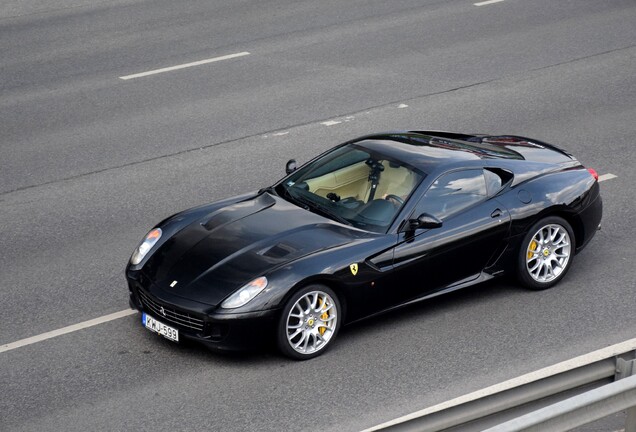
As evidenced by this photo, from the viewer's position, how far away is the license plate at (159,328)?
745cm

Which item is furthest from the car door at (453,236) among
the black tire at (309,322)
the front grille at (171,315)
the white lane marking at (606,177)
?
the white lane marking at (606,177)

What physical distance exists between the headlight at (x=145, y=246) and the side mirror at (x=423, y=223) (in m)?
2.06

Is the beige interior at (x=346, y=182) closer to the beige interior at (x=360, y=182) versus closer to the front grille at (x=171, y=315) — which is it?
the beige interior at (x=360, y=182)

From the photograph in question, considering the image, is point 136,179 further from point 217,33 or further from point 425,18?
point 425,18

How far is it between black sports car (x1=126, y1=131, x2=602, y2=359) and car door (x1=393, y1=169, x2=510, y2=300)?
0.04 ft

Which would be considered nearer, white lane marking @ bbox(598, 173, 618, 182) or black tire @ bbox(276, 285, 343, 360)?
black tire @ bbox(276, 285, 343, 360)

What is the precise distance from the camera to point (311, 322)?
748cm

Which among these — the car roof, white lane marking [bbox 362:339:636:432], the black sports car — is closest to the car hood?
the black sports car

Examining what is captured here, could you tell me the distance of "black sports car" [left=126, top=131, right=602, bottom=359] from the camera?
7.39 m

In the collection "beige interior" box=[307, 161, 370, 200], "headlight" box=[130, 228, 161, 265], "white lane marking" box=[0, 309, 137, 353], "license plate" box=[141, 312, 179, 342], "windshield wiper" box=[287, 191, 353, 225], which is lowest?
"white lane marking" box=[0, 309, 137, 353]

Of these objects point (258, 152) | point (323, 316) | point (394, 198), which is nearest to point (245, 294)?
point (323, 316)

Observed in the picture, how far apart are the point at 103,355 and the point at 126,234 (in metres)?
2.52

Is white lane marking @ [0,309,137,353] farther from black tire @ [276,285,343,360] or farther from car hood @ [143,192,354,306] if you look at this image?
black tire @ [276,285,343,360]

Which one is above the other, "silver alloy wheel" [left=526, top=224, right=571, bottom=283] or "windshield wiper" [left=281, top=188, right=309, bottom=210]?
"windshield wiper" [left=281, top=188, right=309, bottom=210]
